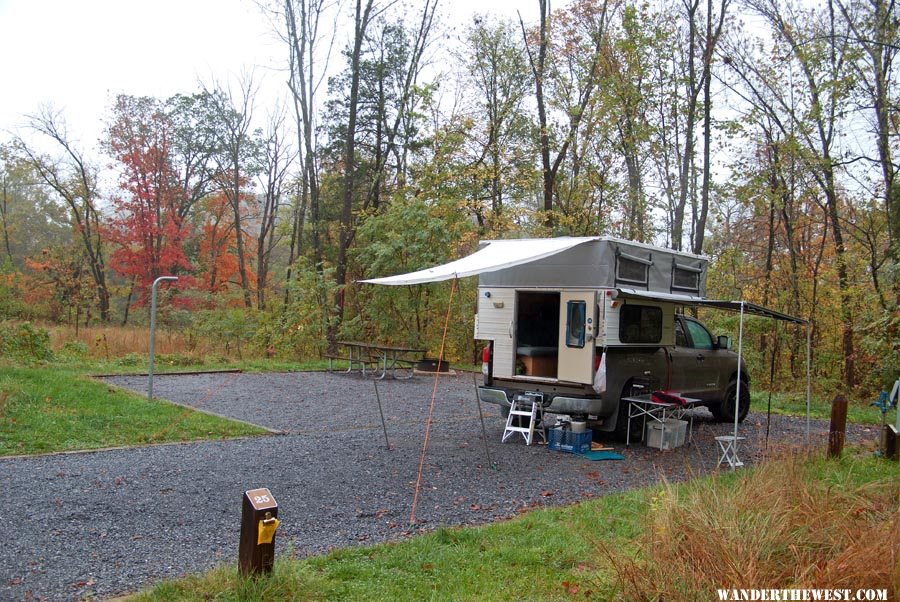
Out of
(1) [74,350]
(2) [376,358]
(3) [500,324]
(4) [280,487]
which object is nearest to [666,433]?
(3) [500,324]

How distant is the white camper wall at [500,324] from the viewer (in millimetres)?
8680

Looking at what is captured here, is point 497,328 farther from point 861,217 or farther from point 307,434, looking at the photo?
point 861,217

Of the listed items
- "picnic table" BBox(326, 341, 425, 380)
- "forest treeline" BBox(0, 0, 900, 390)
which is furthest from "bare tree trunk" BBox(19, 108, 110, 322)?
"picnic table" BBox(326, 341, 425, 380)

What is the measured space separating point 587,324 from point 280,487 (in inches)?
153

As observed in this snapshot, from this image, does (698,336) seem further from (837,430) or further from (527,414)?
(527,414)

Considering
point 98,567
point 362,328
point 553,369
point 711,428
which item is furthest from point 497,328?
point 362,328

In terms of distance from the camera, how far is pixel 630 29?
57.4ft

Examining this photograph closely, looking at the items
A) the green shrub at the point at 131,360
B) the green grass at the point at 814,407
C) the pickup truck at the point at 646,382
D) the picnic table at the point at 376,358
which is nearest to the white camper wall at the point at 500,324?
the pickup truck at the point at 646,382

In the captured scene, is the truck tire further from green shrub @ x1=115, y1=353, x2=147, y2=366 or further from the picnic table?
green shrub @ x1=115, y1=353, x2=147, y2=366

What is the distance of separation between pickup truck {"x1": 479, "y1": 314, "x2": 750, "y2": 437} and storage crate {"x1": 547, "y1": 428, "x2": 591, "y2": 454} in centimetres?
24

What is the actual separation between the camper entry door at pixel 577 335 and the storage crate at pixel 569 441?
1.95 feet

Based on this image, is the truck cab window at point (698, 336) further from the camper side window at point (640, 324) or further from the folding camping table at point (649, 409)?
the folding camping table at point (649, 409)

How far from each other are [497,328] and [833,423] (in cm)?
389

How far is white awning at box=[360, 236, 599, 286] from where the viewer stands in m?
6.80
